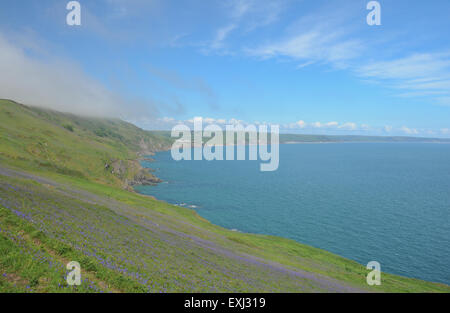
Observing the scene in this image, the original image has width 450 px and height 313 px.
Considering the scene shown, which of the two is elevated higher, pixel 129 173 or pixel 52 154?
pixel 52 154

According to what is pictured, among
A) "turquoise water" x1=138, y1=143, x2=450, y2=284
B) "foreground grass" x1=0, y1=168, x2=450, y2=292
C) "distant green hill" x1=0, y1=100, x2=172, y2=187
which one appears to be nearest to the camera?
"foreground grass" x1=0, y1=168, x2=450, y2=292

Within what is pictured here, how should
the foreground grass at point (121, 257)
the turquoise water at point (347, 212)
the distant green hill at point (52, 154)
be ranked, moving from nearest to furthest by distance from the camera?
the foreground grass at point (121, 257)
the turquoise water at point (347, 212)
the distant green hill at point (52, 154)

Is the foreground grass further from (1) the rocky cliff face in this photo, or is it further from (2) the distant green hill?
(1) the rocky cliff face

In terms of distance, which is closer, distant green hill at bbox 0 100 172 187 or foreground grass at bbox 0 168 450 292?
foreground grass at bbox 0 168 450 292

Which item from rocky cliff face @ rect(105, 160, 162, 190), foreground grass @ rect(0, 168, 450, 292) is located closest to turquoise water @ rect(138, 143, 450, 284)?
rocky cliff face @ rect(105, 160, 162, 190)

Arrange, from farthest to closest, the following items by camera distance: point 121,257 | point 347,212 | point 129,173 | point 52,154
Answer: point 129,173, point 52,154, point 347,212, point 121,257

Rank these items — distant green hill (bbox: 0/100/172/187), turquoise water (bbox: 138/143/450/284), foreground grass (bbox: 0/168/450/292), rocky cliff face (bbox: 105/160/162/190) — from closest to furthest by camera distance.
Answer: foreground grass (bbox: 0/168/450/292), turquoise water (bbox: 138/143/450/284), distant green hill (bbox: 0/100/172/187), rocky cliff face (bbox: 105/160/162/190)

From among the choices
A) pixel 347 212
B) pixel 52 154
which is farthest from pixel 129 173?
pixel 347 212

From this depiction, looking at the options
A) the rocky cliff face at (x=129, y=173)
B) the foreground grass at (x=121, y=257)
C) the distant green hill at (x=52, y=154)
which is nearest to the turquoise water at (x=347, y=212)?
the rocky cliff face at (x=129, y=173)

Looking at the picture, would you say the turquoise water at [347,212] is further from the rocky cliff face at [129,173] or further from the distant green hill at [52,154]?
the distant green hill at [52,154]

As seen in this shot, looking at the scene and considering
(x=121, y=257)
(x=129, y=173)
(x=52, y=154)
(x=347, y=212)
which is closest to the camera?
(x=121, y=257)

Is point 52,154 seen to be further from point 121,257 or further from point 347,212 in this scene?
point 347,212

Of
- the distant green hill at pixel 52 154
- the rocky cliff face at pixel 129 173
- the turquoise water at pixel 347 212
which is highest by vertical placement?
the distant green hill at pixel 52 154

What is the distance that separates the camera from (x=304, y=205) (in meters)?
104
